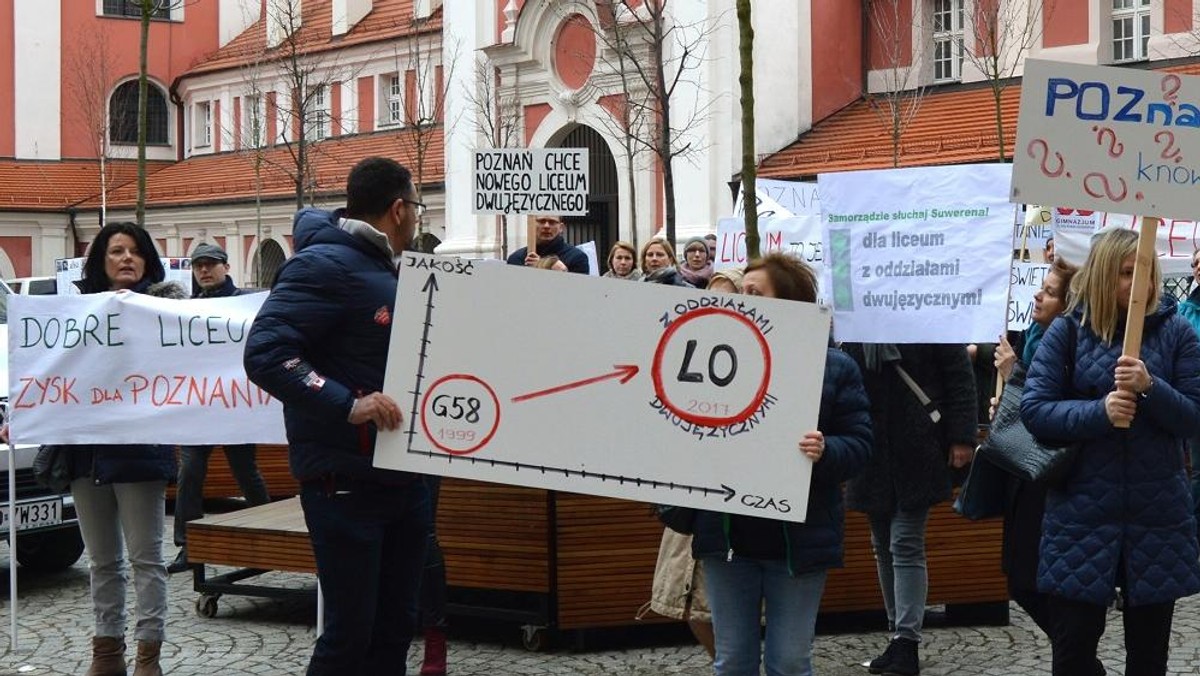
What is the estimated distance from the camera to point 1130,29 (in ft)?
92.0

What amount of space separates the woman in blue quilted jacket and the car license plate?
19.5 feet

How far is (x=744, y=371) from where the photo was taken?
209 inches

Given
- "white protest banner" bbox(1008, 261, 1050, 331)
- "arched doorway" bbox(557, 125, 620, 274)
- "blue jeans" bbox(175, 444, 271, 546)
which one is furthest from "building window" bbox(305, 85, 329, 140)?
"white protest banner" bbox(1008, 261, 1050, 331)

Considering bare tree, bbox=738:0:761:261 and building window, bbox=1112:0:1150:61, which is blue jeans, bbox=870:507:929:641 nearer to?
Answer: bare tree, bbox=738:0:761:261

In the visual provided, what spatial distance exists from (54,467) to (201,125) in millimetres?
42691

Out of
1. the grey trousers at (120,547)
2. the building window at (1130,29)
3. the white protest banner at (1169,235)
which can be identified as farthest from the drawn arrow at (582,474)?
the building window at (1130,29)

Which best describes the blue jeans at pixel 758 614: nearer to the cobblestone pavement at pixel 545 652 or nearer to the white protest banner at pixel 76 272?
the cobblestone pavement at pixel 545 652

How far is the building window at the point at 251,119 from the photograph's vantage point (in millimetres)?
41938

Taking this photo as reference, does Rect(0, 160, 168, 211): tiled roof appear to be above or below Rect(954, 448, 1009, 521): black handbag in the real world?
above

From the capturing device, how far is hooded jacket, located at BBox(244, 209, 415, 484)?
537cm

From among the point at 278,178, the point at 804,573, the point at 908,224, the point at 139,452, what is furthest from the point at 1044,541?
the point at 278,178

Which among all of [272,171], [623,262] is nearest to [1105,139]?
[623,262]

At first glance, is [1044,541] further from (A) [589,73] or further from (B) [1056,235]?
(A) [589,73]

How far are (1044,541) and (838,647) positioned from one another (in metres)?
2.66
